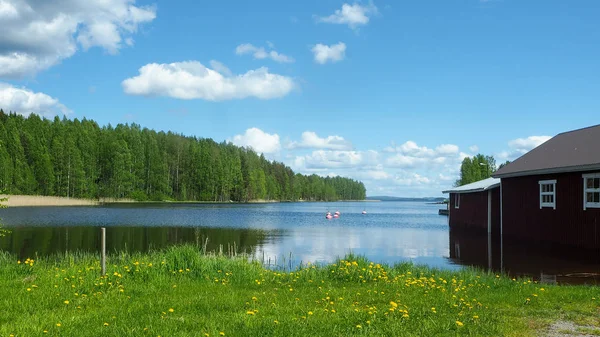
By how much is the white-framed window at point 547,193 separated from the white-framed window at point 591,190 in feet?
7.06

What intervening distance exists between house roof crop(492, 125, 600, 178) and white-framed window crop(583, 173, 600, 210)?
46 cm

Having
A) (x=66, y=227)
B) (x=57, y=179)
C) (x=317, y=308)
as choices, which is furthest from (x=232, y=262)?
(x=57, y=179)

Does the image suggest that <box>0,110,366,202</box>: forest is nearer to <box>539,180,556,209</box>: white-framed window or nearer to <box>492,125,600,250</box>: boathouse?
<box>492,125,600,250</box>: boathouse

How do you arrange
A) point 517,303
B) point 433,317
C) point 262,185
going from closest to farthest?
point 433,317 → point 517,303 → point 262,185

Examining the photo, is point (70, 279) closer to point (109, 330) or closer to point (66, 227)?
point (109, 330)

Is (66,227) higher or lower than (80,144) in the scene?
lower

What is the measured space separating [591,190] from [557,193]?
7.60ft

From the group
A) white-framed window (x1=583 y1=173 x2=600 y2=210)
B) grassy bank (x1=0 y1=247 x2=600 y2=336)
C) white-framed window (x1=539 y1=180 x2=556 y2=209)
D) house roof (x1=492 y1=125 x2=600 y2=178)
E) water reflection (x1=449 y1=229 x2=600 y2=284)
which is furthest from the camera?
white-framed window (x1=539 y1=180 x2=556 y2=209)

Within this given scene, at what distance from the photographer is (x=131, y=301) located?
8.71 m

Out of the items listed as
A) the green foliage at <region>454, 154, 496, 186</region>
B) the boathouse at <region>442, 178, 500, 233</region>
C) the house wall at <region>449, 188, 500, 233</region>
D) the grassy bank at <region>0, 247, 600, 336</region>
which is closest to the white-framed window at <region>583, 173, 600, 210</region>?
the boathouse at <region>442, 178, 500, 233</region>

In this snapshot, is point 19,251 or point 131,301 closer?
point 131,301

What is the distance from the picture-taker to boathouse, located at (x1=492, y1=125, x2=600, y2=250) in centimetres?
2031

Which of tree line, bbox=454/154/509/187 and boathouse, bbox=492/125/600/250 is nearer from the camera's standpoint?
boathouse, bbox=492/125/600/250

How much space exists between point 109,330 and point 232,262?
6144mm
